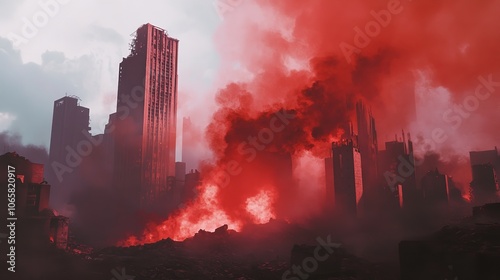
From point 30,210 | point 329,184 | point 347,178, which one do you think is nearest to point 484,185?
point 329,184

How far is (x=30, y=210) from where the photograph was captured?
193ft

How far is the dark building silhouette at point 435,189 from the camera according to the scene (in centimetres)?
9362

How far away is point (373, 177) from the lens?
315 feet

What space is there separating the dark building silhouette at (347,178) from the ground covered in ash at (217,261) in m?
20.8

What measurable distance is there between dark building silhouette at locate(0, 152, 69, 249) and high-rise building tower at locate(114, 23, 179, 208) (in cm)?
5269

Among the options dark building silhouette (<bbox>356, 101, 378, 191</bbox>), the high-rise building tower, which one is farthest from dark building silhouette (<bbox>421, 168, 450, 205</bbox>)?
the high-rise building tower

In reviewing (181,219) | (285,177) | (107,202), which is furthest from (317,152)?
(107,202)

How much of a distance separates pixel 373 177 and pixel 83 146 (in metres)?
152

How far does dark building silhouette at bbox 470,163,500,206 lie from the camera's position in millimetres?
94000

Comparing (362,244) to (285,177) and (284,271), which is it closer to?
(284,271)

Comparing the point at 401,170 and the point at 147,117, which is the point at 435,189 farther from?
the point at 147,117

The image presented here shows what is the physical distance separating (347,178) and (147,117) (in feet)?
247

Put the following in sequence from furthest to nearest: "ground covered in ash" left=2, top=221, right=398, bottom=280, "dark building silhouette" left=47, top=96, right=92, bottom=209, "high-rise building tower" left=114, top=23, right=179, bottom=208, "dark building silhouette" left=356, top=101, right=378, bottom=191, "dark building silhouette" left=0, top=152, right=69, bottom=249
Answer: "dark building silhouette" left=47, top=96, right=92, bottom=209 → "high-rise building tower" left=114, top=23, right=179, bottom=208 → "dark building silhouette" left=356, top=101, right=378, bottom=191 → "dark building silhouette" left=0, top=152, right=69, bottom=249 → "ground covered in ash" left=2, top=221, right=398, bottom=280

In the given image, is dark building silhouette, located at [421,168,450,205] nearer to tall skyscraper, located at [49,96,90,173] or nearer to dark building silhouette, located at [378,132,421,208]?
dark building silhouette, located at [378,132,421,208]
